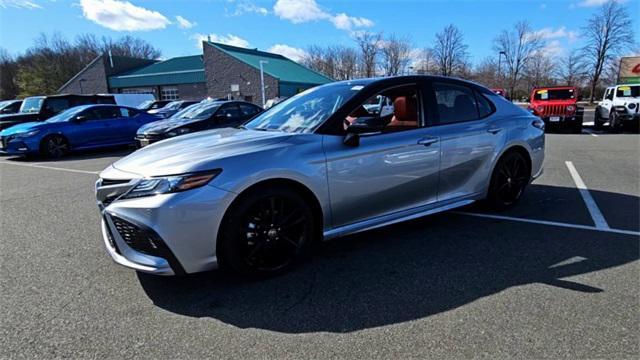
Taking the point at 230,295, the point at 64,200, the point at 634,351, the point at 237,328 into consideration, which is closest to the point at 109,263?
the point at 230,295

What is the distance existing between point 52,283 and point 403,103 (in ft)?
12.4

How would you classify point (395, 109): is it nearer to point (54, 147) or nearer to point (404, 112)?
point (404, 112)

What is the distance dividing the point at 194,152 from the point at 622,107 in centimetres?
1745

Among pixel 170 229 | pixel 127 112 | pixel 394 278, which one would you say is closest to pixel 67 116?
pixel 127 112

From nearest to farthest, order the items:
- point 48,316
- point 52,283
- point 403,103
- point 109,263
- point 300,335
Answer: point 300,335 → point 48,316 → point 52,283 → point 109,263 → point 403,103

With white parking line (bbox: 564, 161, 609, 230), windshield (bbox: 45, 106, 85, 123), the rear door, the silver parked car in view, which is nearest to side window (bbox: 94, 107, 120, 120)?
windshield (bbox: 45, 106, 85, 123)

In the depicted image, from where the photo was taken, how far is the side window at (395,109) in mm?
3746

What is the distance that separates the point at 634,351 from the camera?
7.23ft

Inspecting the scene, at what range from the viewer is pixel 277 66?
43.5 meters

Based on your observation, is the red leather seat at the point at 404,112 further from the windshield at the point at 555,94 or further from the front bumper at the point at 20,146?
the windshield at the point at 555,94

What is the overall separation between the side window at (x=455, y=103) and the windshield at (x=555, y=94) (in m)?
14.2

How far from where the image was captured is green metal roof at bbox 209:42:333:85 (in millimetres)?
39925

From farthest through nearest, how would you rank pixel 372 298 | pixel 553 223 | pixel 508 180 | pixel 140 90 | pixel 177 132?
pixel 140 90 < pixel 177 132 < pixel 508 180 < pixel 553 223 < pixel 372 298

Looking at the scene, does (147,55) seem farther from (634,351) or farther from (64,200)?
(634,351)
